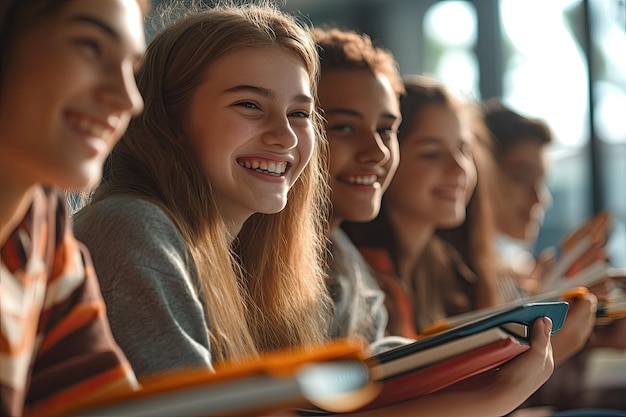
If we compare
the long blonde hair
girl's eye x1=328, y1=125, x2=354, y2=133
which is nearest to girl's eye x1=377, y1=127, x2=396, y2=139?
girl's eye x1=328, y1=125, x2=354, y2=133

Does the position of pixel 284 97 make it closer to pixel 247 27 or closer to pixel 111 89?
pixel 247 27

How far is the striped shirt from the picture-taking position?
0.68m

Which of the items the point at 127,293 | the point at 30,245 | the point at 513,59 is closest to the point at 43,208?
the point at 30,245

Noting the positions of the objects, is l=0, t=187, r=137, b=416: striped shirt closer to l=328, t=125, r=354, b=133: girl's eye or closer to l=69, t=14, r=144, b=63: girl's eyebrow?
l=69, t=14, r=144, b=63: girl's eyebrow

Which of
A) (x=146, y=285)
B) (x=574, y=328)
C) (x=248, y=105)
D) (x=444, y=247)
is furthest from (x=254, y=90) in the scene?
(x=444, y=247)

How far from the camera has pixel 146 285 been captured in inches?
36.1

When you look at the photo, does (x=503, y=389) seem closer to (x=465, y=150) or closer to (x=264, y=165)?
(x=264, y=165)

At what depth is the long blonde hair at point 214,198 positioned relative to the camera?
106 centimetres

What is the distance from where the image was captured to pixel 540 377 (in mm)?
1040

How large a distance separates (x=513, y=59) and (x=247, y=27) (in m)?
3.19

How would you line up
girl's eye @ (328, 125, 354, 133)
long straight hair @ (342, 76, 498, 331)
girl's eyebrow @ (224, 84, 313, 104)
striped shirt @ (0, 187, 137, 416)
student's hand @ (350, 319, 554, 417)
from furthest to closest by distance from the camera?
long straight hair @ (342, 76, 498, 331), girl's eye @ (328, 125, 354, 133), girl's eyebrow @ (224, 84, 313, 104), student's hand @ (350, 319, 554, 417), striped shirt @ (0, 187, 137, 416)

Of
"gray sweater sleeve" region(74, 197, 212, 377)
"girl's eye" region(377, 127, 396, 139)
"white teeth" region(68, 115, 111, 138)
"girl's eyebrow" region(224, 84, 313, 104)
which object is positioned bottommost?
"gray sweater sleeve" region(74, 197, 212, 377)

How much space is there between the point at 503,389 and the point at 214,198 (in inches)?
15.3

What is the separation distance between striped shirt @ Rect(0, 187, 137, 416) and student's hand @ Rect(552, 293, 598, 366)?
0.73 m
